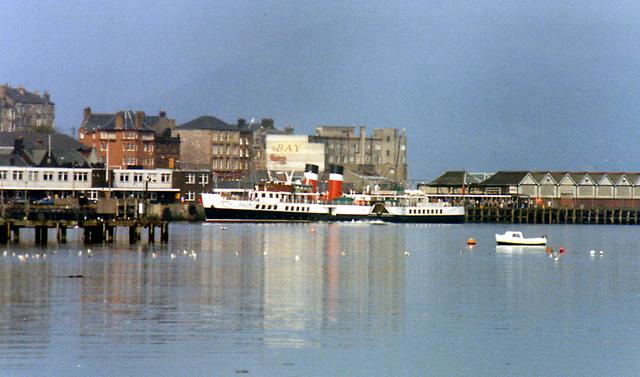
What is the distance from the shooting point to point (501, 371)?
3153 centimetres

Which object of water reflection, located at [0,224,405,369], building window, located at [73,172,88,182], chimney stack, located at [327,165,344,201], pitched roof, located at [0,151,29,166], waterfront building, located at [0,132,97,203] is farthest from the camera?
chimney stack, located at [327,165,344,201]

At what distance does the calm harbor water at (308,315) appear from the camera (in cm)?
3203

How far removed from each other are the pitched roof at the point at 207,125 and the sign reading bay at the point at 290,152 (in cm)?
727

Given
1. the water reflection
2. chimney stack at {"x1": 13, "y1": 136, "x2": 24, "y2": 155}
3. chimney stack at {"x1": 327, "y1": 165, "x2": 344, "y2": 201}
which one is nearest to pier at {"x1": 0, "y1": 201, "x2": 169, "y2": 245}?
the water reflection

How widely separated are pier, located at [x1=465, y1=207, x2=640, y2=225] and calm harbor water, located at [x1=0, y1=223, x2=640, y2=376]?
99319mm

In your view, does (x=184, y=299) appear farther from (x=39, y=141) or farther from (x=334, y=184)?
(x=39, y=141)

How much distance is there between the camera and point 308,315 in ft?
135

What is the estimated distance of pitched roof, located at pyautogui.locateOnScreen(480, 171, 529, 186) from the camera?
185125 mm

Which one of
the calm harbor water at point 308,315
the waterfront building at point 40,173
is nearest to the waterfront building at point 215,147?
the waterfront building at point 40,173

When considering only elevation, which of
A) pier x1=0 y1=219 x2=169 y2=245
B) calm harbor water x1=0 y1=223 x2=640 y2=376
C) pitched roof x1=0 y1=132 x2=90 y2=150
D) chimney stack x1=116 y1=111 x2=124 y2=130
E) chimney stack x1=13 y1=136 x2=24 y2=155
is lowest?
calm harbor water x1=0 y1=223 x2=640 y2=376

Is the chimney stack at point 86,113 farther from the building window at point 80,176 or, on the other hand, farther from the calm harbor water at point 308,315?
the calm harbor water at point 308,315

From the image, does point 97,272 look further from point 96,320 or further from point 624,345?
point 624,345

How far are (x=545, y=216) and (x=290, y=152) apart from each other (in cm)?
3631

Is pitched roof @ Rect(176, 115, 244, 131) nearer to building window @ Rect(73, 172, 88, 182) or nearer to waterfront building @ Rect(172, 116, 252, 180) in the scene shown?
waterfront building @ Rect(172, 116, 252, 180)
